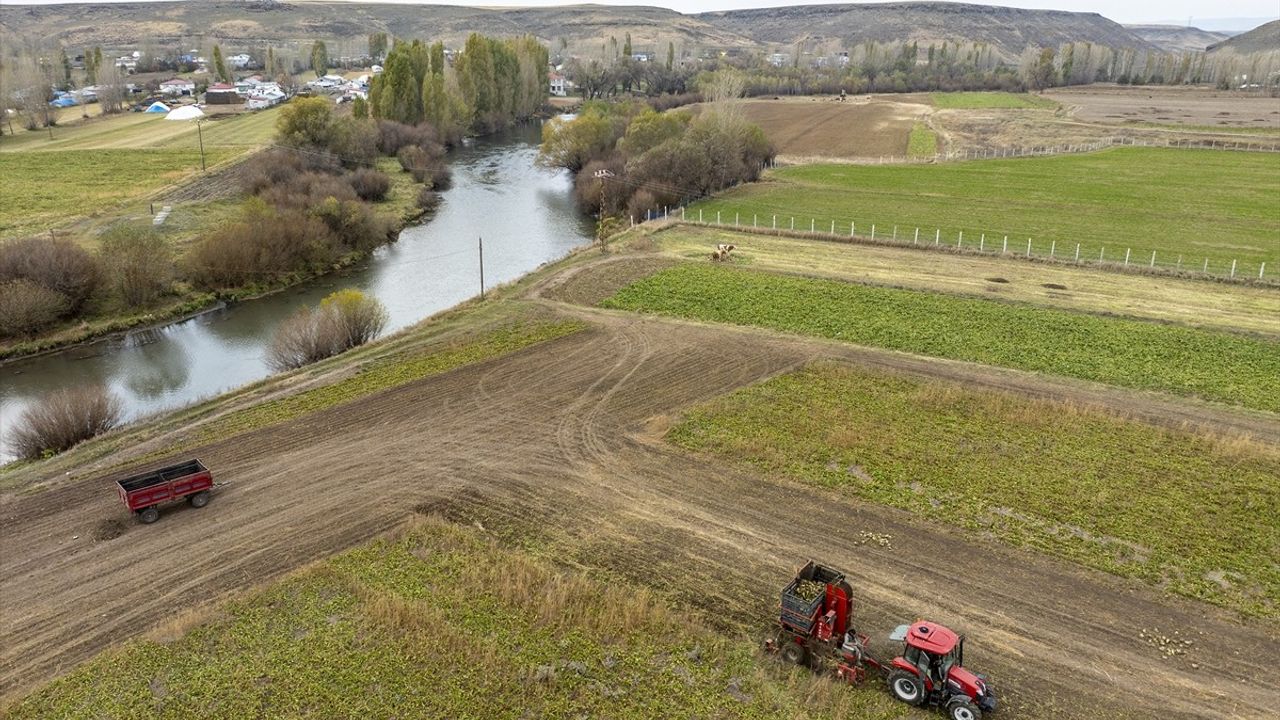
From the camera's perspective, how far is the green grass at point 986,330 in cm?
2756

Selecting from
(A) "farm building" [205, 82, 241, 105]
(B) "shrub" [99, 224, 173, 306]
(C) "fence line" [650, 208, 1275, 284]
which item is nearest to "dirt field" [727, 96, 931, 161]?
(C) "fence line" [650, 208, 1275, 284]

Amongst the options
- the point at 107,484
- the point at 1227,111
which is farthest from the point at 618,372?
the point at 1227,111

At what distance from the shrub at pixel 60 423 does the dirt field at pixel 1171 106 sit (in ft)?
356

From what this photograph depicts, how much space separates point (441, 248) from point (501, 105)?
56690 millimetres

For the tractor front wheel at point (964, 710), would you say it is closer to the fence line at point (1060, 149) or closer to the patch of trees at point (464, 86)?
the fence line at point (1060, 149)

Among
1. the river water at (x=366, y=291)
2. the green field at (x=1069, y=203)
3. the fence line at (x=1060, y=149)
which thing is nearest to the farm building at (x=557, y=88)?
the river water at (x=366, y=291)

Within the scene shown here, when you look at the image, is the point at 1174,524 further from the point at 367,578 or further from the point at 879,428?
the point at 367,578

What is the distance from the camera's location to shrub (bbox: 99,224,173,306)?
129 ft

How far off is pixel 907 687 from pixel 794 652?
6.82 feet

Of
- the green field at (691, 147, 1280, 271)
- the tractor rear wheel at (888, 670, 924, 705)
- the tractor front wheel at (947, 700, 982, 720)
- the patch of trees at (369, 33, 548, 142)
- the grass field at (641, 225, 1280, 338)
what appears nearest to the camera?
the tractor front wheel at (947, 700, 982, 720)

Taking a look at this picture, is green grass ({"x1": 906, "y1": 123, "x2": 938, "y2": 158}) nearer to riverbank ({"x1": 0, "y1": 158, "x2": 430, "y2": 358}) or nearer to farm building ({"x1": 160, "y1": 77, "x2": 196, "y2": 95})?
riverbank ({"x1": 0, "y1": 158, "x2": 430, "y2": 358})

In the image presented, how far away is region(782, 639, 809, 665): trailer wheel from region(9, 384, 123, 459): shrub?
76.6 feet

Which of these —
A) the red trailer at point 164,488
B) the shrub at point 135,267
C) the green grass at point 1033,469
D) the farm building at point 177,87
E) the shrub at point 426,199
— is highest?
the farm building at point 177,87

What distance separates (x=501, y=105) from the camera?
103 m
